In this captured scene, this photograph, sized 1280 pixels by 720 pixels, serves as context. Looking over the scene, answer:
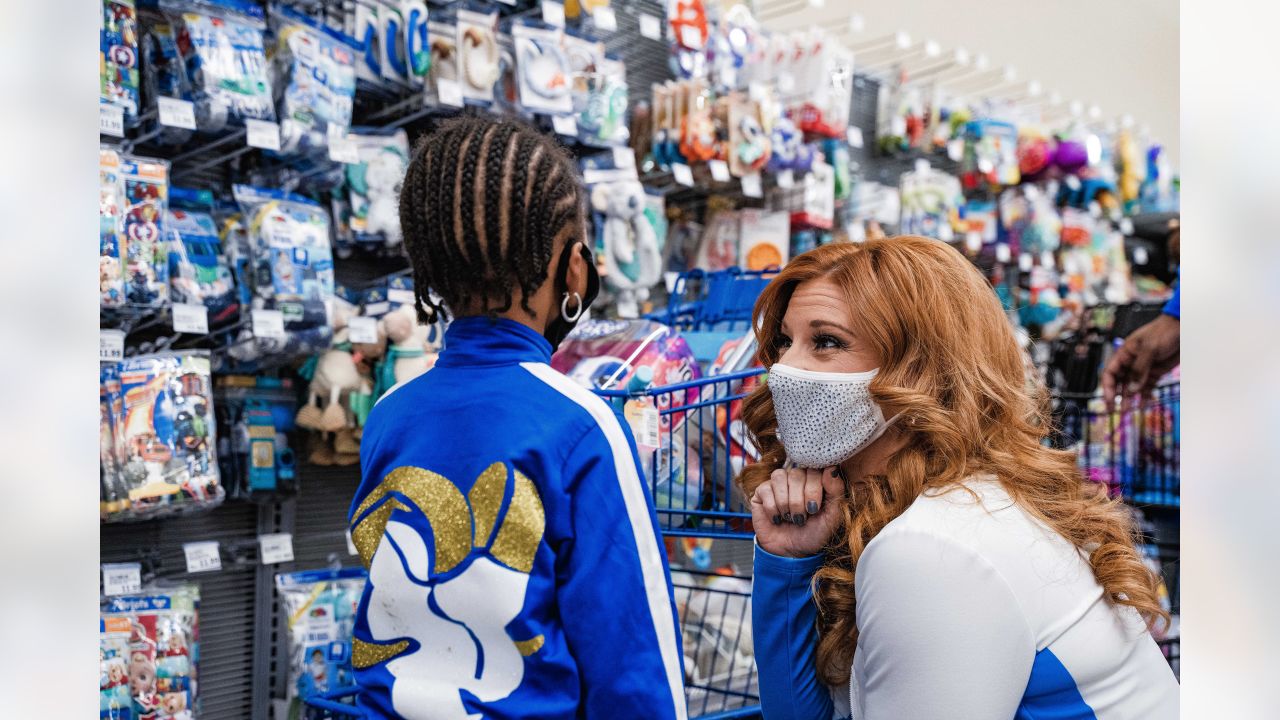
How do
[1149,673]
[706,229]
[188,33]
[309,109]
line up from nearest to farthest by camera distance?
1. [1149,673]
2. [188,33]
3. [309,109]
4. [706,229]

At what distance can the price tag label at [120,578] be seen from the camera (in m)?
2.37

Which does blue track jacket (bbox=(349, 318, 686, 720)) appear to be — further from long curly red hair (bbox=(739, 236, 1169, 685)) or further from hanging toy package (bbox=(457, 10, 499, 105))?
hanging toy package (bbox=(457, 10, 499, 105))

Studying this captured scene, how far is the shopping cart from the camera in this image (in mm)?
3352

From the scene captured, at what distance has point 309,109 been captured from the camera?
8.55ft

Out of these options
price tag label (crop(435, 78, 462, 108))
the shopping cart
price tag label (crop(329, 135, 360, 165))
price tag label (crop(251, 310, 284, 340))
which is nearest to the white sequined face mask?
price tag label (crop(251, 310, 284, 340))

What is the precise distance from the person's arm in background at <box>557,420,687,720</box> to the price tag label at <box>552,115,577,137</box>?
6.76 ft

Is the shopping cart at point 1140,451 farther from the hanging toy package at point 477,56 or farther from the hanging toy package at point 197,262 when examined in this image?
the hanging toy package at point 197,262

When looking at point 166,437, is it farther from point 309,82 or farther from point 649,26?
point 649,26

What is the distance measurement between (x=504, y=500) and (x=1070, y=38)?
6.34 meters

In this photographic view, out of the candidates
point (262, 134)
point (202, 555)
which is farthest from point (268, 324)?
point (202, 555)

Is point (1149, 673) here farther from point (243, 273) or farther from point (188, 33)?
point (188, 33)

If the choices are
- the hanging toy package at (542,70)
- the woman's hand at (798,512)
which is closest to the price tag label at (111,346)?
the hanging toy package at (542,70)
